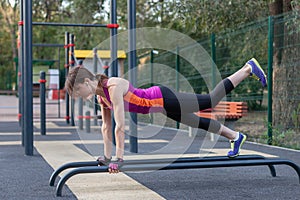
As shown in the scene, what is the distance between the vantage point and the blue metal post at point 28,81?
6398mm

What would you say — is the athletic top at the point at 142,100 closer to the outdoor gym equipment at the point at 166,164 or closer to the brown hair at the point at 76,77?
the brown hair at the point at 76,77

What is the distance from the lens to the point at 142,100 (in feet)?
14.3

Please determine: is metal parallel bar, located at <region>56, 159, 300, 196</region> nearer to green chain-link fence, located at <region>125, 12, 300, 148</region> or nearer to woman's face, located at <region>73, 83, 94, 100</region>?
woman's face, located at <region>73, 83, 94, 100</region>

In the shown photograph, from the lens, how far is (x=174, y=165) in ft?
13.2

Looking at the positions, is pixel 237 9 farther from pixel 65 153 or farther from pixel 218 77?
pixel 65 153

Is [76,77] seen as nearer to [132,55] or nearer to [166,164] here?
[166,164]

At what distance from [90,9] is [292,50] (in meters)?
7.54

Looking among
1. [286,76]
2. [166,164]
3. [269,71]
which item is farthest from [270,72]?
[166,164]

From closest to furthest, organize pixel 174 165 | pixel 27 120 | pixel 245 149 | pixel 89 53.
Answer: pixel 174 165 → pixel 27 120 → pixel 245 149 → pixel 89 53

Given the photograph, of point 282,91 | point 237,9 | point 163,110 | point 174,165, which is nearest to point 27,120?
point 163,110

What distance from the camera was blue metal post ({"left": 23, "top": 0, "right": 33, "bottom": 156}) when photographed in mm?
6398

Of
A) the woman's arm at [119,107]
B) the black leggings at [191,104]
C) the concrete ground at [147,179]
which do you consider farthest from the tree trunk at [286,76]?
the woman's arm at [119,107]

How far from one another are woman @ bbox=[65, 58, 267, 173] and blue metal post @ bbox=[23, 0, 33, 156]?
7.11ft

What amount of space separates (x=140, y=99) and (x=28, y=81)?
253 cm
